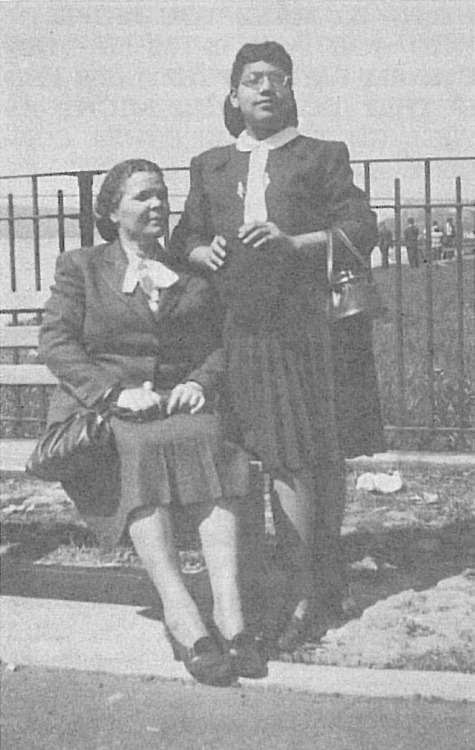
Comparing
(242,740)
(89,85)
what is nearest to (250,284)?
(89,85)

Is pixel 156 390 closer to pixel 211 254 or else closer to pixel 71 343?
pixel 71 343

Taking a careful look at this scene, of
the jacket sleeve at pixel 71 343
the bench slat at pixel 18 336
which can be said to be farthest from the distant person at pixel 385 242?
the bench slat at pixel 18 336

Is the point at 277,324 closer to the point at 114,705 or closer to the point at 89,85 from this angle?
the point at 89,85

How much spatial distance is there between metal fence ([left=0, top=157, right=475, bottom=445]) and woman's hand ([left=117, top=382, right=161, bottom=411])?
40cm

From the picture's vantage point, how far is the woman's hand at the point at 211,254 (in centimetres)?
327

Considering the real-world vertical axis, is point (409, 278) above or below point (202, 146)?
below

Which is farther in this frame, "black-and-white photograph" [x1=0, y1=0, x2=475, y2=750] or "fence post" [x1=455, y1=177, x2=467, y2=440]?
"fence post" [x1=455, y1=177, x2=467, y2=440]

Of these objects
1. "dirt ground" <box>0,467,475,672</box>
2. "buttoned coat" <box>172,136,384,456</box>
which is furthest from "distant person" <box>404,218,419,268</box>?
"dirt ground" <box>0,467,475,672</box>

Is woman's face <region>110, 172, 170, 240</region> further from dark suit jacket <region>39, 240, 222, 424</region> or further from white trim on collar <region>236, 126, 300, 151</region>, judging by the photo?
white trim on collar <region>236, 126, 300, 151</region>

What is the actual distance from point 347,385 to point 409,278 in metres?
0.32

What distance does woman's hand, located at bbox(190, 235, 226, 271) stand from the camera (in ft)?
10.7

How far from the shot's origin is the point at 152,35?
3408 millimetres

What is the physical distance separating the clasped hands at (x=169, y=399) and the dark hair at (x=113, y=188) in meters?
0.36

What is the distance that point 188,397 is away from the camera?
11.0ft
